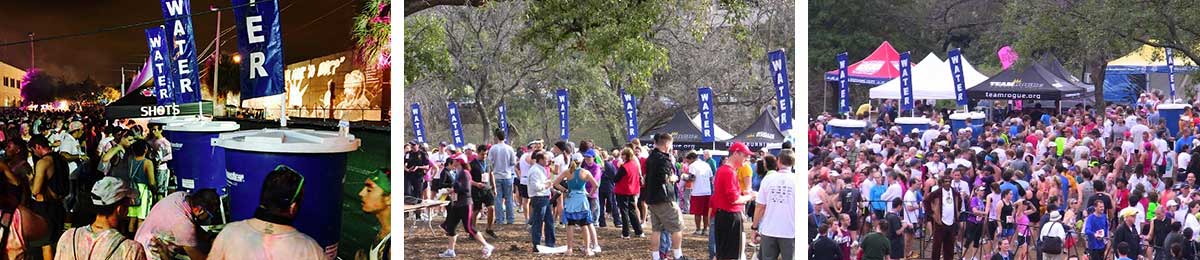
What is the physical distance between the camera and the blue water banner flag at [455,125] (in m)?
8.23

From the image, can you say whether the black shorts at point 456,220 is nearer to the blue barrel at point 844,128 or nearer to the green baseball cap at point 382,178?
the green baseball cap at point 382,178

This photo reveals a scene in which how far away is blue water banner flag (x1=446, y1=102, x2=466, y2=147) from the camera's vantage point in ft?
27.0

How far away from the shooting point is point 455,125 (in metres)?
8.27

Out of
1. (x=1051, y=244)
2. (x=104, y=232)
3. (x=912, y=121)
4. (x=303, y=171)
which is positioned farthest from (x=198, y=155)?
(x=1051, y=244)

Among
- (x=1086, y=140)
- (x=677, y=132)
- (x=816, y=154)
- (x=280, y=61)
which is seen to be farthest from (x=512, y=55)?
(x=1086, y=140)

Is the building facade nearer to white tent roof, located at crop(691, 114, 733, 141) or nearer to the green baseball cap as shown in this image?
the green baseball cap

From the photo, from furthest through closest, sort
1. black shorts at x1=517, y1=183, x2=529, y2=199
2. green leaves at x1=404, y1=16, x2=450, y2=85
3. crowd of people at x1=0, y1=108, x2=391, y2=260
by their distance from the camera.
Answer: black shorts at x1=517, y1=183, x2=529, y2=199
green leaves at x1=404, y1=16, x2=450, y2=85
crowd of people at x1=0, y1=108, x2=391, y2=260

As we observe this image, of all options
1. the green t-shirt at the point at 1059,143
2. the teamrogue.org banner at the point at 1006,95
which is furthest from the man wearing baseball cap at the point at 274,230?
the green t-shirt at the point at 1059,143

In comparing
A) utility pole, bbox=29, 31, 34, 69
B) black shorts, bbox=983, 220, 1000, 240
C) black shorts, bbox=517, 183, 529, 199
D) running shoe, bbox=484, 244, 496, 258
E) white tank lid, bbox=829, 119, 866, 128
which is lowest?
running shoe, bbox=484, 244, 496, 258

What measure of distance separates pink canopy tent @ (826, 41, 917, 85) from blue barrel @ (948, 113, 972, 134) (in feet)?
1.98

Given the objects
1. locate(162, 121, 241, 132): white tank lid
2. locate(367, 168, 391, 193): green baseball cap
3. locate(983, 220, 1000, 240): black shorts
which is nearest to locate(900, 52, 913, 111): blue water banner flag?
locate(983, 220, 1000, 240): black shorts

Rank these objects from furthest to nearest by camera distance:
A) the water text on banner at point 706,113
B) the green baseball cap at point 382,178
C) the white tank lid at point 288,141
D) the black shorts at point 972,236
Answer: the water text on banner at point 706,113 → the black shorts at point 972,236 → the green baseball cap at point 382,178 → the white tank lid at point 288,141

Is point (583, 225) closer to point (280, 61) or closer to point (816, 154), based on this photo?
point (816, 154)

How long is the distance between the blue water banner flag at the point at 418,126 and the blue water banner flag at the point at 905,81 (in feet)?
10.6
